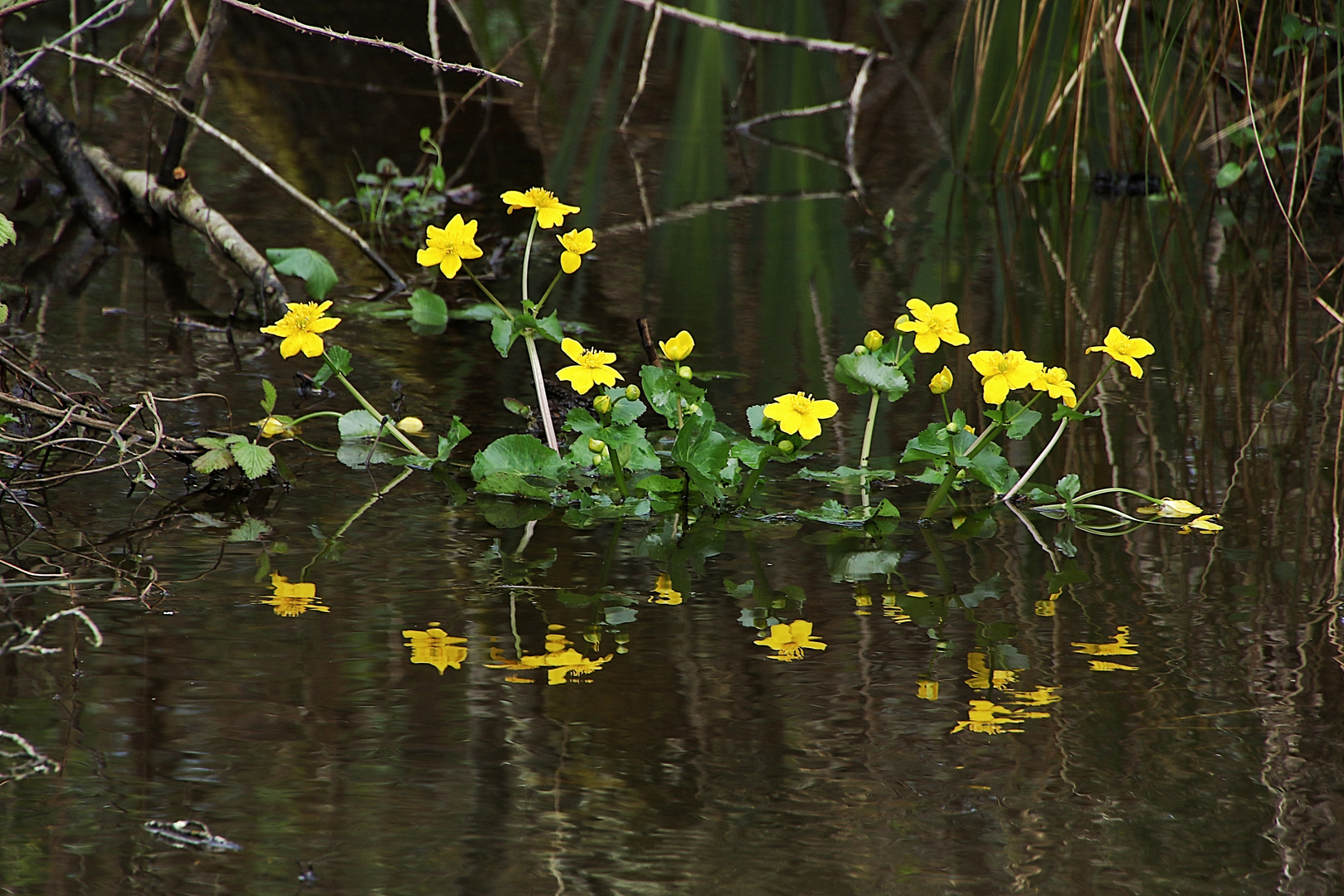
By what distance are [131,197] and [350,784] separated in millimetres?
2676

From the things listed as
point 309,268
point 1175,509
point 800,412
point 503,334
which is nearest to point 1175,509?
point 1175,509

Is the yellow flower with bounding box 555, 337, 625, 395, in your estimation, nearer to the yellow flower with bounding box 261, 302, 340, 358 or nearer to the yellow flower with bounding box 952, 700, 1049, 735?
the yellow flower with bounding box 261, 302, 340, 358

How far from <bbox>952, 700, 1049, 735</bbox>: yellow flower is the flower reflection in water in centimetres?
13

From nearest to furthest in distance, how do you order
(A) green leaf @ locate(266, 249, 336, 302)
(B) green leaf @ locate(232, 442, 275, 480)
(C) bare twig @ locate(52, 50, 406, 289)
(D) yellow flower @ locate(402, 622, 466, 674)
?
(D) yellow flower @ locate(402, 622, 466, 674), (B) green leaf @ locate(232, 442, 275, 480), (C) bare twig @ locate(52, 50, 406, 289), (A) green leaf @ locate(266, 249, 336, 302)

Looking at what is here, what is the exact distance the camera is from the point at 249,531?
5.53 ft

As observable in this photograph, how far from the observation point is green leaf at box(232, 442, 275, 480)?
1739 mm

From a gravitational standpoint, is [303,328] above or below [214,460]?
above

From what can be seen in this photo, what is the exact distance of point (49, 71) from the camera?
484 centimetres

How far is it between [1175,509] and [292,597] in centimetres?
106

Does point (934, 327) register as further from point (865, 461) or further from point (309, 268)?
point (309, 268)

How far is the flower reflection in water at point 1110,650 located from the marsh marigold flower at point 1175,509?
0.40m

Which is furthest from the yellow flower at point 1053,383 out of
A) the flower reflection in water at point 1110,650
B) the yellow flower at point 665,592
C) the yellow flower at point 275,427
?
the yellow flower at point 275,427

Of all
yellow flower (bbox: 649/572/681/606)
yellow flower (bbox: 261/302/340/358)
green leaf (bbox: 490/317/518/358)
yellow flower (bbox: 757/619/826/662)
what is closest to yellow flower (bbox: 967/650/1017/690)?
yellow flower (bbox: 757/619/826/662)

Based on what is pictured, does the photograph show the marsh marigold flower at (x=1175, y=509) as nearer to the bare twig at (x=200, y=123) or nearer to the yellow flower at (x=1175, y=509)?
the yellow flower at (x=1175, y=509)
